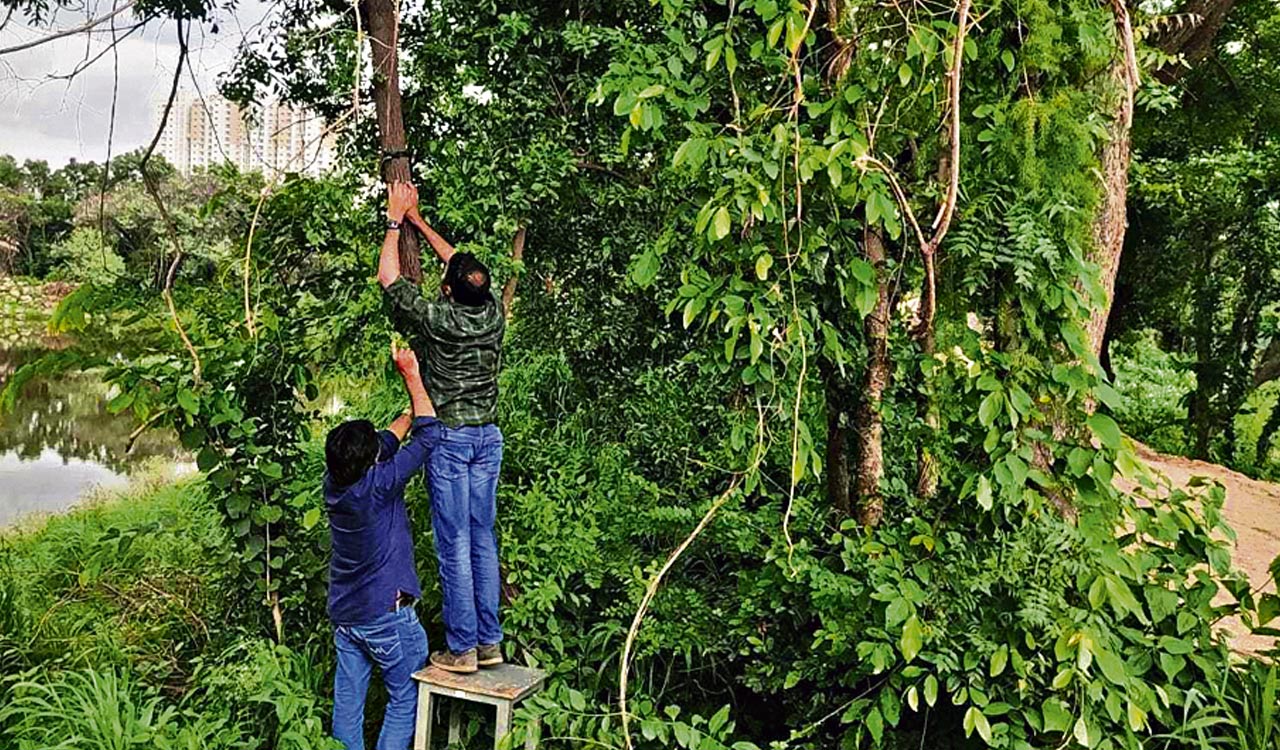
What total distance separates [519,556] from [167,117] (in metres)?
1.75

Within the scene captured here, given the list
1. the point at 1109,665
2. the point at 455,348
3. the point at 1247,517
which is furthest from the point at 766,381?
the point at 1247,517

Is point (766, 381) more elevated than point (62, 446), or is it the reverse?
point (766, 381)

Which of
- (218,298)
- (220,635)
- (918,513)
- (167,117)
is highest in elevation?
(167,117)

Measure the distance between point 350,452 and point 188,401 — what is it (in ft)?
2.06

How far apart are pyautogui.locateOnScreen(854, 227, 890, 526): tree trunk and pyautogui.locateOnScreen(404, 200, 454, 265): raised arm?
110 cm

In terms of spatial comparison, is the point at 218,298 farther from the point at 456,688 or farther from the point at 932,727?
the point at 932,727

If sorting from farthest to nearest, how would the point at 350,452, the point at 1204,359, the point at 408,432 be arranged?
the point at 1204,359 → the point at 408,432 → the point at 350,452

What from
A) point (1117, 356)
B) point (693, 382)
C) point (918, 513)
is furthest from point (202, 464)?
point (1117, 356)

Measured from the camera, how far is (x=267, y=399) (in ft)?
10.1

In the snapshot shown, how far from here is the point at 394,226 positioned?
102 inches

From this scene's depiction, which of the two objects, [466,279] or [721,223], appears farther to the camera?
[466,279]

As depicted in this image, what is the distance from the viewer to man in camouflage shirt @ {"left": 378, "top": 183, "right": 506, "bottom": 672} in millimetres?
2541

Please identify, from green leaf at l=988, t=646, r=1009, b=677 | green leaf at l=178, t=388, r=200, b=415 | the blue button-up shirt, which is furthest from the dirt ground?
green leaf at l=178, t=388, r=200, b=415

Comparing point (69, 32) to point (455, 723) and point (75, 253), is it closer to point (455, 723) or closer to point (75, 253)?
point (455, 723)
